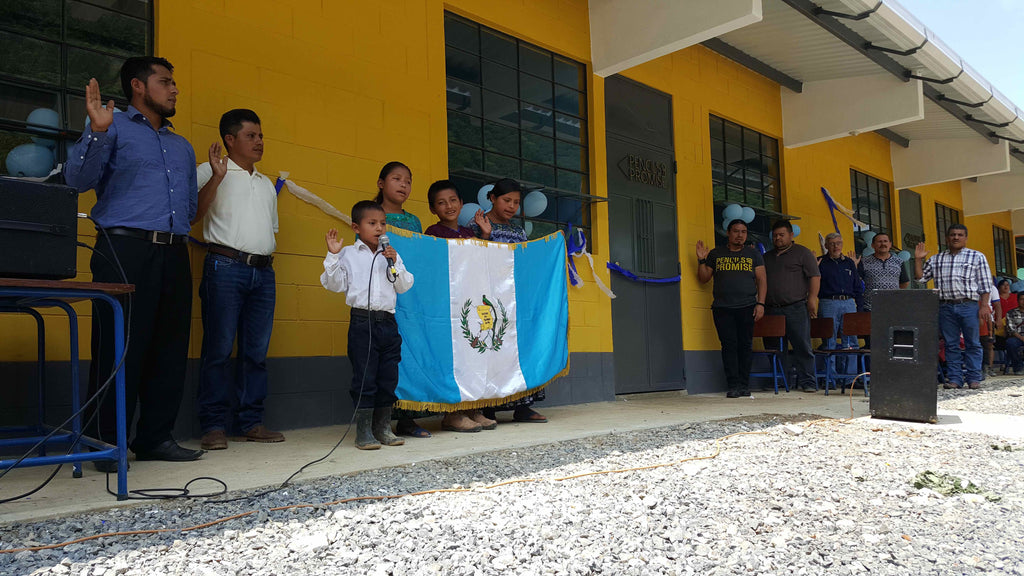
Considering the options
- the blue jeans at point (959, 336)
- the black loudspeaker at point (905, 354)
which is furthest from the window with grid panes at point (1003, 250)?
Result: the black loudspeaker at point (905, 354)

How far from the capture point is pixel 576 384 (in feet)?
20.2

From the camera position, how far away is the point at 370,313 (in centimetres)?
359

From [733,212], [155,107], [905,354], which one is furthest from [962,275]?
[155,107]

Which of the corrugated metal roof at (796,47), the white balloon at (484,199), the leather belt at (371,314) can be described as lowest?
the leather belt at (371,314)

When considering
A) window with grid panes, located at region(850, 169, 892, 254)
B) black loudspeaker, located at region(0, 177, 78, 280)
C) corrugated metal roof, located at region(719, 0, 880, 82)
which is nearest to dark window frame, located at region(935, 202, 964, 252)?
window with grid panes, located at region(850, 169, 892, 254)

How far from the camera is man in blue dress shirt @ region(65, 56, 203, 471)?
3.06 meters

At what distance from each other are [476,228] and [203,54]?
193 centimetres

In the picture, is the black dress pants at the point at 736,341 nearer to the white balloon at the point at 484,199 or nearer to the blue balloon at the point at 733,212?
the blue balloon at the point at 733,212

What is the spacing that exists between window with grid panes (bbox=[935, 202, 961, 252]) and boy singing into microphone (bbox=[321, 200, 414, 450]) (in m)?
13.1

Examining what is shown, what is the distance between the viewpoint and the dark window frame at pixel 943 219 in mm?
13594

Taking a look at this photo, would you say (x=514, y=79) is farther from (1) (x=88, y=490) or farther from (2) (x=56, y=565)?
(2) (x=56, y=565)

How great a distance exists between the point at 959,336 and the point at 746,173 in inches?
117

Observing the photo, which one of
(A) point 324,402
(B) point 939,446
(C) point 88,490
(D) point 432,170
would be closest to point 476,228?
(D) point 432,170

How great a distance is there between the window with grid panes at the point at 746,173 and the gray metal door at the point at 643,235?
1.00m
